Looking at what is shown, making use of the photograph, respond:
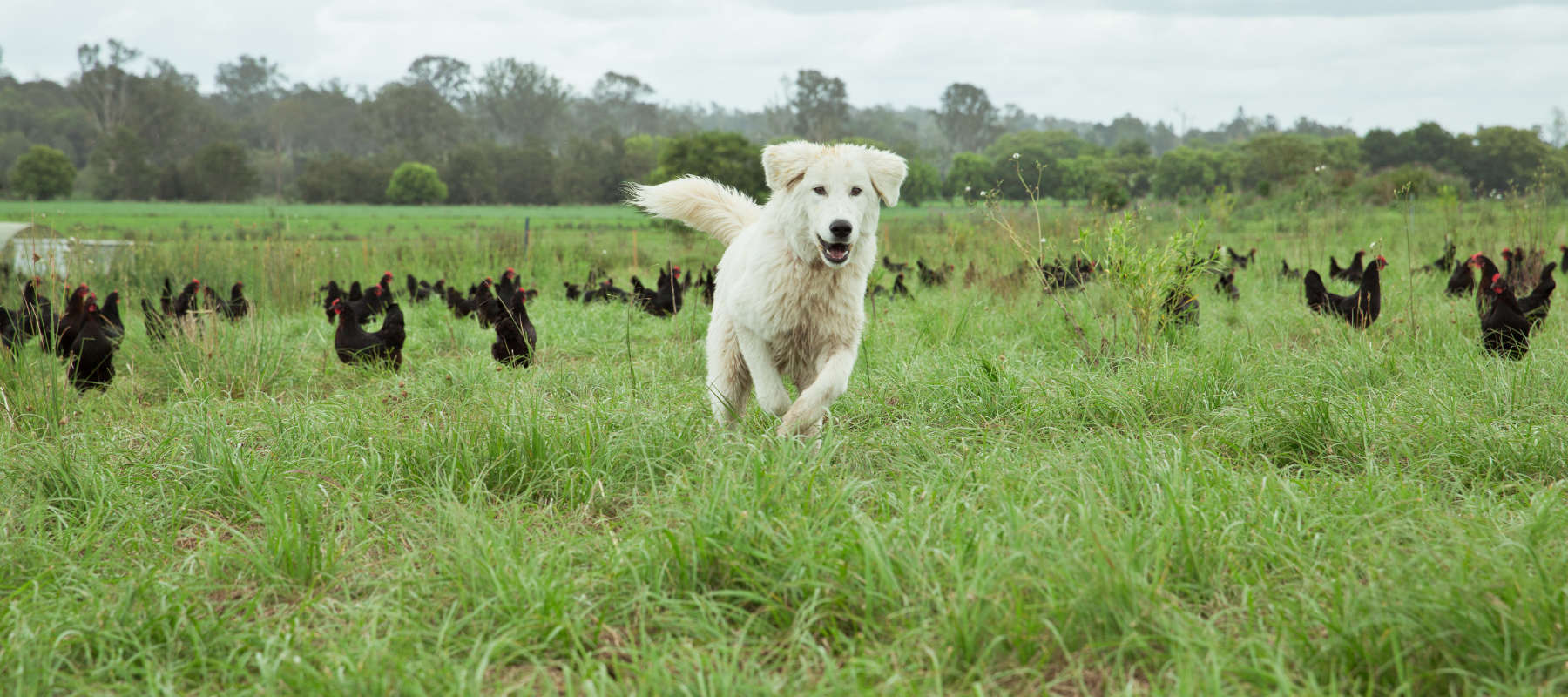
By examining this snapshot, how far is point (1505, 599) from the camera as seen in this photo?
6.40ft

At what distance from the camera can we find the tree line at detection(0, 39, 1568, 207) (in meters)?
42.4

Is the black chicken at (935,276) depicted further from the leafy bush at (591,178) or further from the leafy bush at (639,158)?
the leafy bush at (591,178)

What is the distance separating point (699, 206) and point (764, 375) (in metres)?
1.46

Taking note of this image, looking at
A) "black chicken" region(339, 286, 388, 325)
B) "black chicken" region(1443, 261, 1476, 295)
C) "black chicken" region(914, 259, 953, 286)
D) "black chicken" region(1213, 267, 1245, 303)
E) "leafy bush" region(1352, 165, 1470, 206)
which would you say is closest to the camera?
"black chicken" region(339, 286, 388, 325)

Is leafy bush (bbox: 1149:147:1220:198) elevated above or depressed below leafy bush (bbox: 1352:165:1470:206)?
above

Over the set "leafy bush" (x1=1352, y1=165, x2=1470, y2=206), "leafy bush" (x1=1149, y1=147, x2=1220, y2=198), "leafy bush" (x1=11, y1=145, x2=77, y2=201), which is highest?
"leafy bush" (x1=1149, y1=147, x2=1220, y2=198)

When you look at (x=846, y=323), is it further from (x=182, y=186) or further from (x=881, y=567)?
(x=182, y=186)

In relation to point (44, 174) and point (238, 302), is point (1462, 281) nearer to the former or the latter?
point (238, 302)

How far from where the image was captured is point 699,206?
4.73m

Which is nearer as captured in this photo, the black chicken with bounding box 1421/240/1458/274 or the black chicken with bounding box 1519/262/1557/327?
the black chicken with bounding box 1519/262/1557/327

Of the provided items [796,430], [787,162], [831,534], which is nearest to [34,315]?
[787,162]

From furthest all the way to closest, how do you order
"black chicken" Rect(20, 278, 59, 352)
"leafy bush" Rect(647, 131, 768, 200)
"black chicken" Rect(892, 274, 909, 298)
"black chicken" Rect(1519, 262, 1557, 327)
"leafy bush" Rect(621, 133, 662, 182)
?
1. "leafy bush" Rect(621, 133, 662, 182)
2. "leafy bush" Rect(647, 131, 768, 200)
3. "black chicken" Rect(892, 274, 909, 298)
4. "black chicken" Rect(1519, 262, 1557, 327)
5. "black chicken" Rect(20, 278, 59, 352)

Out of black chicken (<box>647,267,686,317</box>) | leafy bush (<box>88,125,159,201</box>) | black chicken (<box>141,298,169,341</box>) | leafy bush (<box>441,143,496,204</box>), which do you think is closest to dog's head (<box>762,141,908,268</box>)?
black chicken (<box>647,267,686,317</box>)

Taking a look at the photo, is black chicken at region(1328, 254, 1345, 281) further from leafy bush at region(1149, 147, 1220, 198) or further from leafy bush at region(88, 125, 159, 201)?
leafy bush at region(88, 125, 159, 201)
